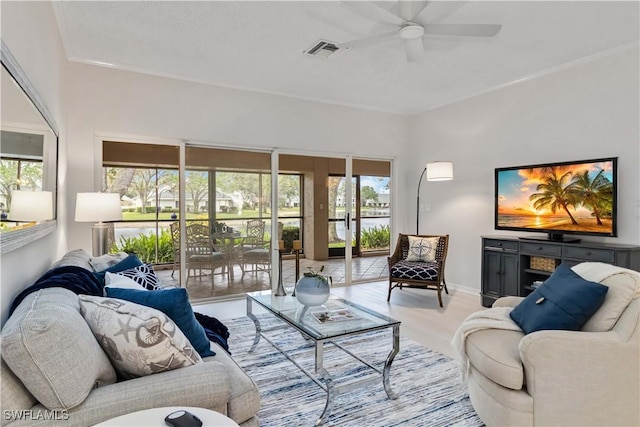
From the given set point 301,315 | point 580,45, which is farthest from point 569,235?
point 301,315

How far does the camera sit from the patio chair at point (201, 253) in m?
4.69

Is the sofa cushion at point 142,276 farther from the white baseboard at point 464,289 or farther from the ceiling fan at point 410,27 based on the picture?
the white baseboard at point 464,289

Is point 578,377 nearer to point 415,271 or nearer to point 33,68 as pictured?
point 415,271

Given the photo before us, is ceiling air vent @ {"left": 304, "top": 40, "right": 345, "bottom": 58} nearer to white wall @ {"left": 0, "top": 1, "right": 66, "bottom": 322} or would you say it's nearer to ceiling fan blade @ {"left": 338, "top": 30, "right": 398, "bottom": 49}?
ceiling fan blade @ {"left": 338, "top": 30, "right": 398, "bottom": 49}

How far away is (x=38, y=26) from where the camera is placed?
235cm

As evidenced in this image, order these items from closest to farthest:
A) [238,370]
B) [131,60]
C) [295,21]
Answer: [238,370]
[295,21]
[131,60]

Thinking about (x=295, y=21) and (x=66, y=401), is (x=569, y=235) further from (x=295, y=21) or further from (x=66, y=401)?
(x=66, y=401)

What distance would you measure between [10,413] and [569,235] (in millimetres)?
4712

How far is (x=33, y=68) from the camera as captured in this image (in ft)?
7.13

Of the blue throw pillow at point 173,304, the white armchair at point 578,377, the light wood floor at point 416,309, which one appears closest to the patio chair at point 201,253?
the light wood floor at point 416,309

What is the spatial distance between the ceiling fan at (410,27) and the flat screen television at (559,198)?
2.04m

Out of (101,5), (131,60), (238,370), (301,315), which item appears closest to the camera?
(238,370)

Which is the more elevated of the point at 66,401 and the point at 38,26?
the point at 38,26

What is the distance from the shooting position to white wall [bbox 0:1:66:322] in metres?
1.63
